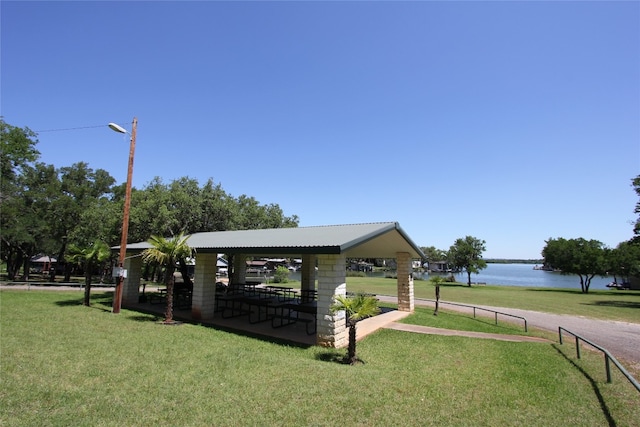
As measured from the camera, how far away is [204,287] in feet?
39.6

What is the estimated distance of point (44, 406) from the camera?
446cm

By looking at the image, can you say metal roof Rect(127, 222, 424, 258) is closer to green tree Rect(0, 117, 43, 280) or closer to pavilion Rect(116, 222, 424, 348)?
pavilion Rect(116, 222, 424, 348)

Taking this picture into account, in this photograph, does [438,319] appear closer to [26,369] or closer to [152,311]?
[152,311]

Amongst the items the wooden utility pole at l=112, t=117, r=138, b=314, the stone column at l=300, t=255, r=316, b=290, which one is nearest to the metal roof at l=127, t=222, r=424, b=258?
the wooden utility pole at l=112, t=117, r=138, b=314

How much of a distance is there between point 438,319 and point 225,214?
18.7 meters

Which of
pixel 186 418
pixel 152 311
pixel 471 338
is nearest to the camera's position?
pixel 186 418

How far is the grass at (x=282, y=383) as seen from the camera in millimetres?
4516

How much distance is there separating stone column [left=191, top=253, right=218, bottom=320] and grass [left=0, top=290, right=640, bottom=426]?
2547 millimetres

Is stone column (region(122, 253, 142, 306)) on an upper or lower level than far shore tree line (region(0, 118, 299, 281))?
lower

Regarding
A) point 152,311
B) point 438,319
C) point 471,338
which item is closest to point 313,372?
point 471,338

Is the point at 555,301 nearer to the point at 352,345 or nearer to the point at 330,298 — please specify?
the point at 330,298

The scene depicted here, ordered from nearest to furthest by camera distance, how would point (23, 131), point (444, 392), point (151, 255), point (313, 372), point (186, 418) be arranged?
point (186, 418) → point (444, 392) → point (313, 372) → point (151, 255) → point (23, 131)

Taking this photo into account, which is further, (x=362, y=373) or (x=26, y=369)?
(x=362, y=373)

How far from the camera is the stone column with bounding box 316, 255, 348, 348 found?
28.6ft
